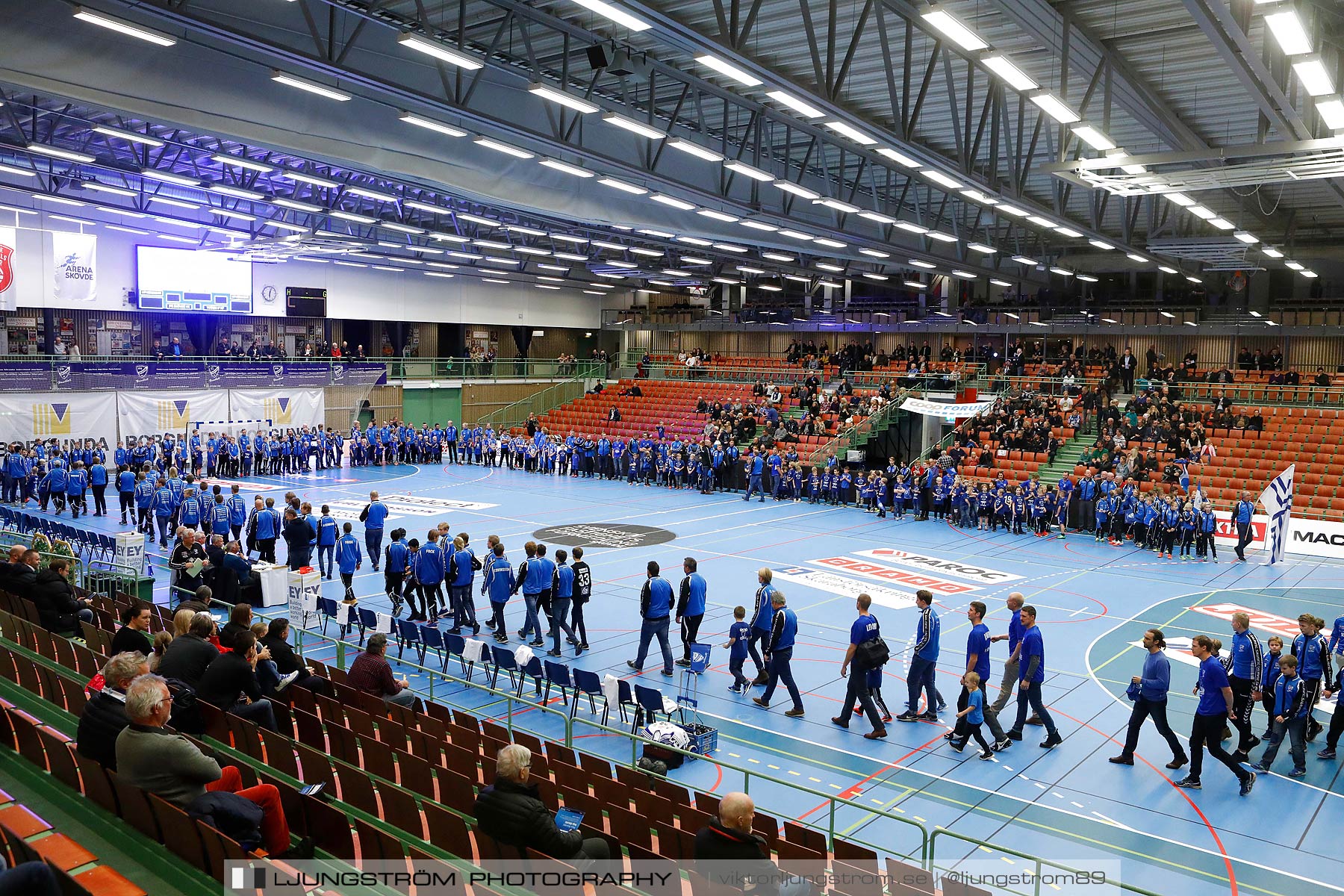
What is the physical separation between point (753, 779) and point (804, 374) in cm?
3618

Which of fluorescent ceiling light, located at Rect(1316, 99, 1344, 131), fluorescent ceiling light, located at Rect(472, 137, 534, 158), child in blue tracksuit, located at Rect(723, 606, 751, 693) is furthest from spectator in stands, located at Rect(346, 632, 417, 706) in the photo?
fluorescent ceiling light, located at Rect(1316, 99, 1344, 131)

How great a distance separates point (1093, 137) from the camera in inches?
513

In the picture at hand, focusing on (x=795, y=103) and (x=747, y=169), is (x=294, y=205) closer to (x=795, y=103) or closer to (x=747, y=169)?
(x=747, y=169)

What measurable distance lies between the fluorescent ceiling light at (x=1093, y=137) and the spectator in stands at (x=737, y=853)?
11027 millimetres

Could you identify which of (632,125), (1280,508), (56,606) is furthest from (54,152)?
(1280,508)

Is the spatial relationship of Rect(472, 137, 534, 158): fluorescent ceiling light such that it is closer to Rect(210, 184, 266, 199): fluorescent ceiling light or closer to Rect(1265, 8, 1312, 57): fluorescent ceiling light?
Rect(210, 184, 266, 199): fluorescent ceiling light

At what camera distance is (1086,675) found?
45.3 ft

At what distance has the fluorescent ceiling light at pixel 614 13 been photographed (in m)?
9.91

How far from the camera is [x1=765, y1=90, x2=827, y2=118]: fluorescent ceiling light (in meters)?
12.6

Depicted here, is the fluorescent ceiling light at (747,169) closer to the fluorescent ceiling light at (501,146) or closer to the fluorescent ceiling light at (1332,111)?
the fluorescent ceiling light at (501,146)

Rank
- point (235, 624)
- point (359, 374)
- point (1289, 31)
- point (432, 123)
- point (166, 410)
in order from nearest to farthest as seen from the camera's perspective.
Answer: point (235, 624), point (1289, 31), point (432, 123), point (166, 410), point (359, 374)

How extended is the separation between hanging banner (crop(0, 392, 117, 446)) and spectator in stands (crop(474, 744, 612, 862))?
110ft

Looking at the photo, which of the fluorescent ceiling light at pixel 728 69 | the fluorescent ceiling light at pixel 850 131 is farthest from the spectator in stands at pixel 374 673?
the fluorescent ceiling light at pixel 850 131

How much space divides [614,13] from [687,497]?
2321 cm
